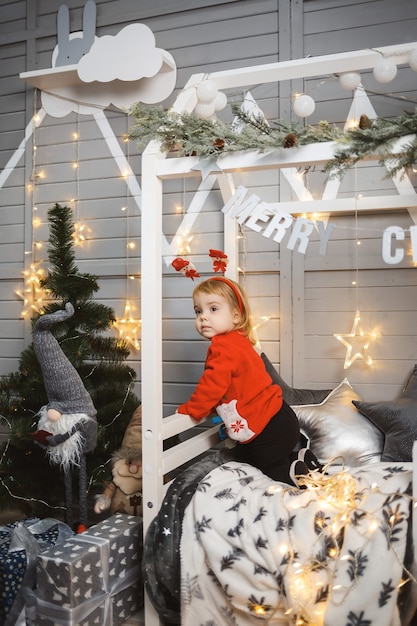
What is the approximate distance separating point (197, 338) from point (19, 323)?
106 centimetres

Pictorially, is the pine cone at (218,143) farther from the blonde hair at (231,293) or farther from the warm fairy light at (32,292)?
the warm fairy light at (32,292)

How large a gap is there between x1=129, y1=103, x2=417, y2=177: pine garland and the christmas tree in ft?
3.09

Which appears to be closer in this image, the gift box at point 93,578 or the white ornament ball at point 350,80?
the gift box at point 93,578

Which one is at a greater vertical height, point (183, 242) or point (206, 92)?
point (206, 92)

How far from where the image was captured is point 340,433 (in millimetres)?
2270

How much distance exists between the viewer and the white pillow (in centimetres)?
222

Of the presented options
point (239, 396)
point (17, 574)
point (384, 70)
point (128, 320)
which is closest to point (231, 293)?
point (239, 396)

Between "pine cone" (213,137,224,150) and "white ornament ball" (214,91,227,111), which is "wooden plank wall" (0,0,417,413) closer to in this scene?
Answer: "white ornament ball" (214,91,227,111)

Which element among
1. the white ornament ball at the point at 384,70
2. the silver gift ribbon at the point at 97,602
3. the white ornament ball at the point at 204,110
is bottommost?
the silver gift ribbon at the point at 97,602

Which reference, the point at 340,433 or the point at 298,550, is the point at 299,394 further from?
the point at 298,550

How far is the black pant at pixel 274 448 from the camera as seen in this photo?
202 centimetres

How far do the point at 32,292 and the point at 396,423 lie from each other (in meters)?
2.07

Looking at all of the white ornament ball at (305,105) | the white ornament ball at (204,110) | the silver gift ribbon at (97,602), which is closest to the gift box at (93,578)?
the silver gift ribbon at (97,602)

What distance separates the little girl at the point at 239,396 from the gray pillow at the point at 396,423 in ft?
1.05
